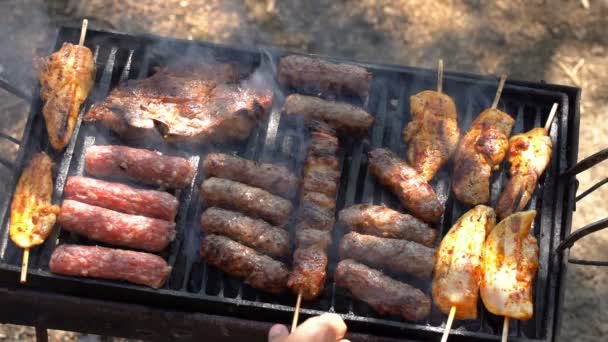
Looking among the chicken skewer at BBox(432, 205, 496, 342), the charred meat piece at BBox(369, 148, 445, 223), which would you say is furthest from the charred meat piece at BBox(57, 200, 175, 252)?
the chicken skewer at BBox(432, 205, 496, 342)

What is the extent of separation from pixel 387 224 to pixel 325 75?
1.25 m

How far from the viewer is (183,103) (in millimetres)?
4539

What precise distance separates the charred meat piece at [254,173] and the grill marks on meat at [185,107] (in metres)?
0.25

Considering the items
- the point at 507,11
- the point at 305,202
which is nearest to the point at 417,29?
the point at 507,11

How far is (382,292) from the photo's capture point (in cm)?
388

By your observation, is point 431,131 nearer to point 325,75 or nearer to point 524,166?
point 524,166

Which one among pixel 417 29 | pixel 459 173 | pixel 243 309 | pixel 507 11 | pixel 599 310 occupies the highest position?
pixel 507 11

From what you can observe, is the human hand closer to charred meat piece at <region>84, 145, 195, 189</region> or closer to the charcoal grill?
the charcoal grill

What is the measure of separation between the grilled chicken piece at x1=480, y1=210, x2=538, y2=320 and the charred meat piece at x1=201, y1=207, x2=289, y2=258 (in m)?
1.31

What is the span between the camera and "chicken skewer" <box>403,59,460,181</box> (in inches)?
174

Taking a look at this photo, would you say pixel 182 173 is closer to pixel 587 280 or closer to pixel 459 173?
pixel 459 173

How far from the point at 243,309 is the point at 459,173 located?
1.75 m

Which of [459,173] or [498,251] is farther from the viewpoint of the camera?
[459,173]

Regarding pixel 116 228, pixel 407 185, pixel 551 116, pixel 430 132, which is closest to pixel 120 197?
pixel 116 228
